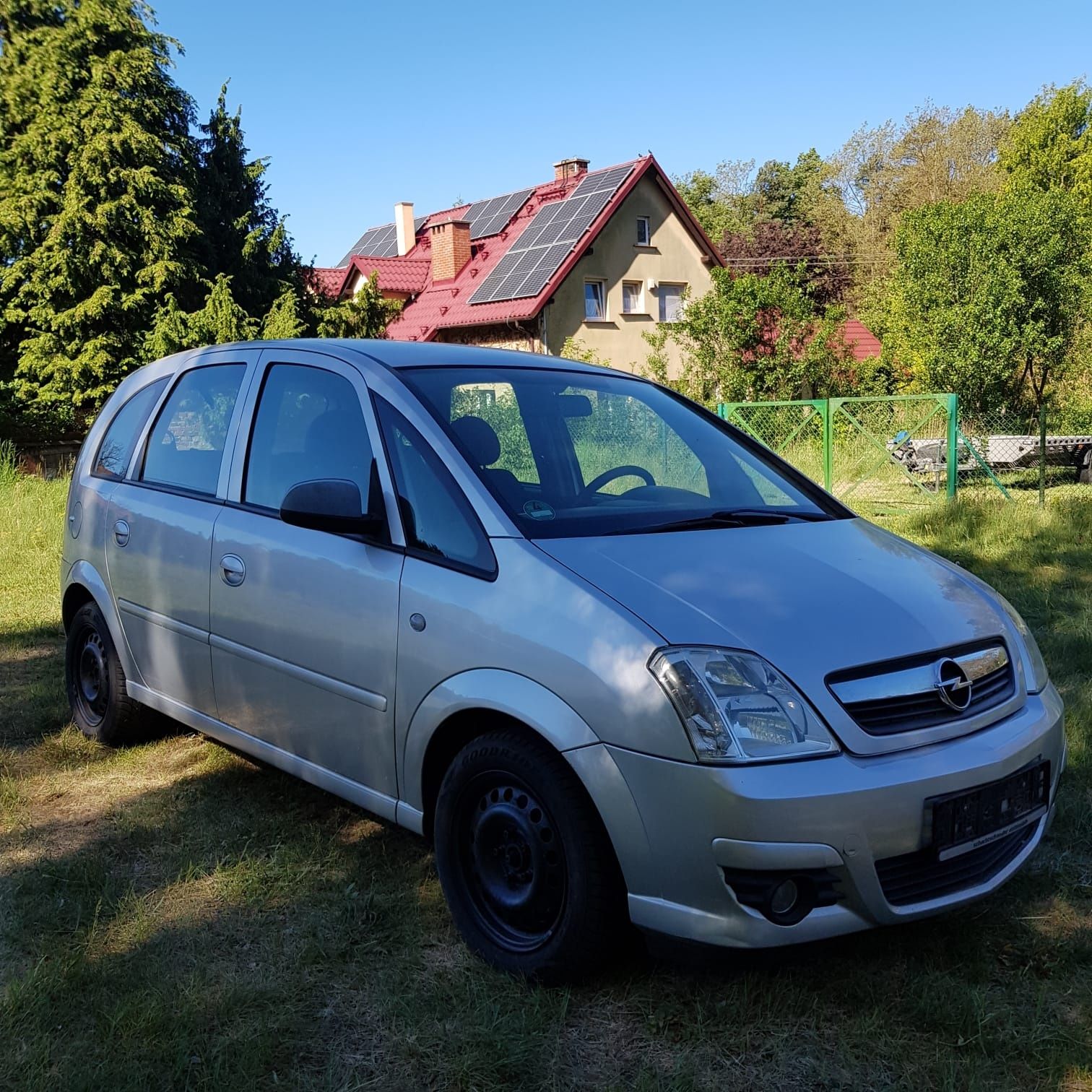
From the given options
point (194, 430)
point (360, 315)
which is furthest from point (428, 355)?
point (360, 315)

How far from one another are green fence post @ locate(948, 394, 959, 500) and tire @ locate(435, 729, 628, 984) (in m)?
11.0

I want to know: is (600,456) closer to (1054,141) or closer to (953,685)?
(953,685)

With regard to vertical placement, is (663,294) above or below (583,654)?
above

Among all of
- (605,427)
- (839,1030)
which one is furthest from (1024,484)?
(839,1030)

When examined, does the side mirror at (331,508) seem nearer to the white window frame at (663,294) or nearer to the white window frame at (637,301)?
the white window frame at (637,301)

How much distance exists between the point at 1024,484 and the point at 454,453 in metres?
16.3

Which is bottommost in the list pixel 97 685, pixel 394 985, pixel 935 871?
pixel 394 985

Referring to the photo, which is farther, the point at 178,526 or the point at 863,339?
the point at 863,339

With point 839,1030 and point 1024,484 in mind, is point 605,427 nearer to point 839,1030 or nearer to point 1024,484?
point 839,1030

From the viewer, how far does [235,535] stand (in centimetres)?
387

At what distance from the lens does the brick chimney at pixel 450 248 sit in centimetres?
3447

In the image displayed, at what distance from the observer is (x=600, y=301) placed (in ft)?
106

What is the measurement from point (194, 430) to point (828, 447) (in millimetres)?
10915

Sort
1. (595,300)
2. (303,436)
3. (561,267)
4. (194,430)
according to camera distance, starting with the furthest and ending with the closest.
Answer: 1. (595,300)
2. (561,267)
3. (194,430)
4. (303,436)
